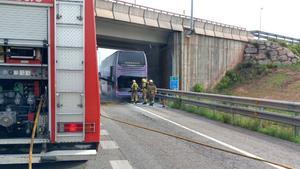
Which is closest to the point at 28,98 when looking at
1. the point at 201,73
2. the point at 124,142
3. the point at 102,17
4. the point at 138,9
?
the point at 124,142

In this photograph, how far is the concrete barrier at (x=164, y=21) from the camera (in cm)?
3591

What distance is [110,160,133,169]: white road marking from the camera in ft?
22.0

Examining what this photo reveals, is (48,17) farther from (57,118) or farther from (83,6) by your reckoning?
(57,118)

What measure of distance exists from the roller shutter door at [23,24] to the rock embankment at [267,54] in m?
42.7

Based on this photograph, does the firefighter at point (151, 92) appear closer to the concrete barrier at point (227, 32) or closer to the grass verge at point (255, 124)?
the grass verge at point (255, 124)

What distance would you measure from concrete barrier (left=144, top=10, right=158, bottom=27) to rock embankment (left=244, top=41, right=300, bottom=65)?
1575cm

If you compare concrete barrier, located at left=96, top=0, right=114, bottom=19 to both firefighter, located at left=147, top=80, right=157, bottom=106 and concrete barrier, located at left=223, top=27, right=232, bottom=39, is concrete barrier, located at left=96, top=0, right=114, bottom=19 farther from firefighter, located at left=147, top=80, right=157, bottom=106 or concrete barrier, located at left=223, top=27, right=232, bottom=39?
concrete barrier, located at left=223, top=27, right=232, bottom=39

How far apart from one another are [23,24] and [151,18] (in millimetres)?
29652

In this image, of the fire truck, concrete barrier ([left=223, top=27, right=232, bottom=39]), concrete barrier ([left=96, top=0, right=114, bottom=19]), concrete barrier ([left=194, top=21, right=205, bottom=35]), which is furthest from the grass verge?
concrete barrier ([left=223, top=27, right=232, bottom=39])

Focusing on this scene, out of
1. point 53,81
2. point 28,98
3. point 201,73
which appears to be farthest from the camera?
point 201,73

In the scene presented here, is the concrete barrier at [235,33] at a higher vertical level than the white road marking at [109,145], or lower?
higher

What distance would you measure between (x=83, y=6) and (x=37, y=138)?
220 cm

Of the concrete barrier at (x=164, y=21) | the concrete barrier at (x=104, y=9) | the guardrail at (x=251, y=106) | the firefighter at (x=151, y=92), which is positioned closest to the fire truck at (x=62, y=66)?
the guardrail at (x=251, y=106)

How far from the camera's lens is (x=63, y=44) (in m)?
5.98
